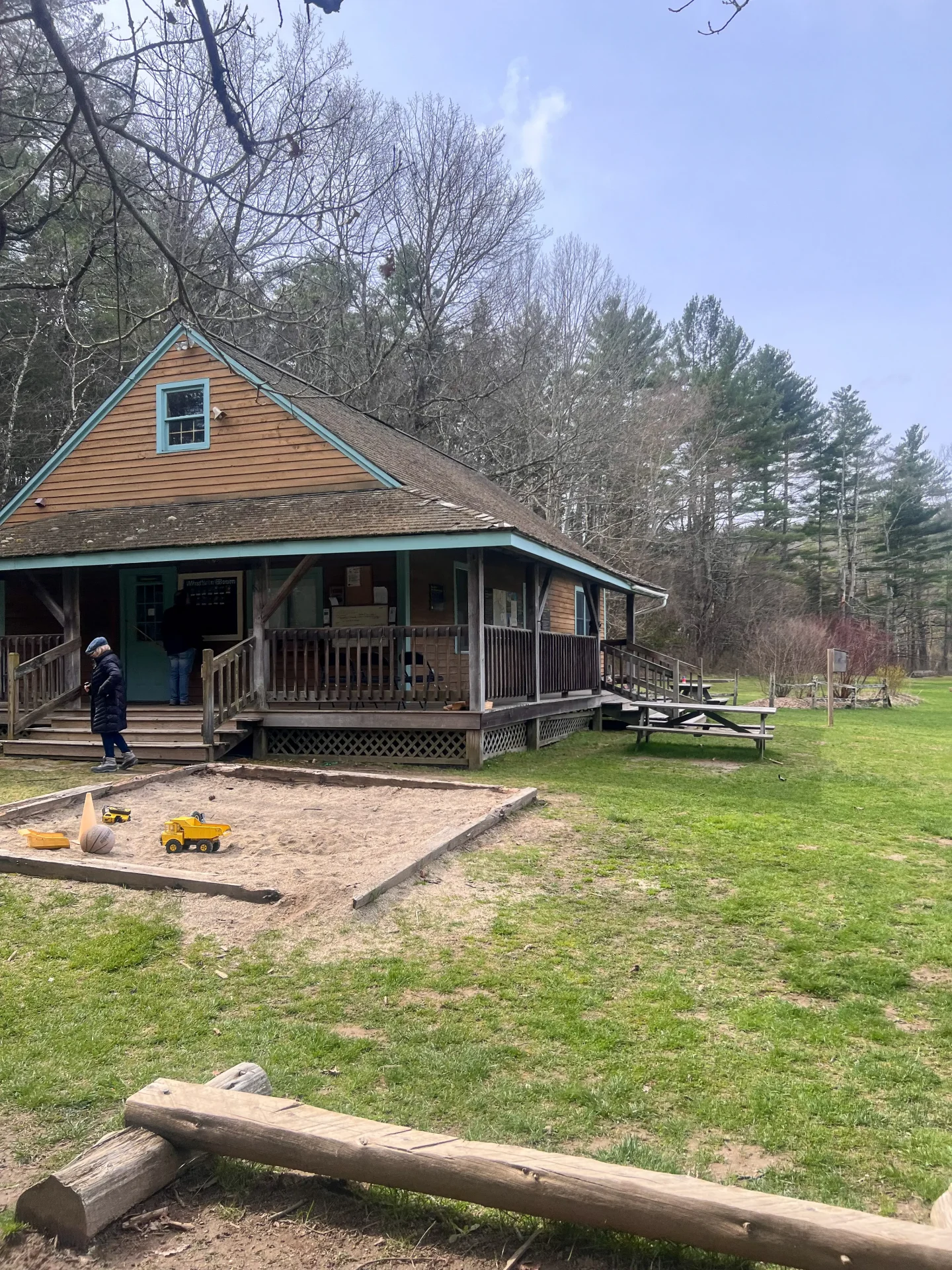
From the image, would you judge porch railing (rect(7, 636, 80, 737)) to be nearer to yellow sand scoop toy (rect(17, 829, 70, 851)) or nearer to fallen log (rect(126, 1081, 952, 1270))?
yellow sand scoop toy (rect(17, 829, 70, 851))

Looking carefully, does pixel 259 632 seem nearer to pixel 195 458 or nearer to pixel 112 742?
pixel 112 742

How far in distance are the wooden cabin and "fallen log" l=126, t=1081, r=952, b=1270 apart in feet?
29.2

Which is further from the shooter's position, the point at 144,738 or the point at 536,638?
the point at 536,638

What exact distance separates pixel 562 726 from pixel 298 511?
6.42 metres

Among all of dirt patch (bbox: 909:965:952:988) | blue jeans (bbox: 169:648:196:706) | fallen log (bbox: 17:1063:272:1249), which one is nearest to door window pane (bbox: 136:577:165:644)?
blue jeans (bbox: 169:648:196:706)

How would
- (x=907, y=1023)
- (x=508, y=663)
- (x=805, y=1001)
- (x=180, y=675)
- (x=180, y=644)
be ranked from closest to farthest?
(x=907, y=1023) → (x=805, y=1001) → (x=508, y=663) → (x=180, y=644) → (x=180, y=675)

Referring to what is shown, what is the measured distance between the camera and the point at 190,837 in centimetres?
661

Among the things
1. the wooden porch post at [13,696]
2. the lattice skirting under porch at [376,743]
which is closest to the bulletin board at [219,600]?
the lattice skirting under porch at [376,743]

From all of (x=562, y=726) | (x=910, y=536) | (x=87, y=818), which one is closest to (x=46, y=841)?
(x=87, y=818)

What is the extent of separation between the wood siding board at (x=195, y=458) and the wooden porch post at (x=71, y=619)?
220 cm

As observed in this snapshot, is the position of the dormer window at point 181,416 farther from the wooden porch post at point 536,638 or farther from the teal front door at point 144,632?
the wooden porch post at point 536,638

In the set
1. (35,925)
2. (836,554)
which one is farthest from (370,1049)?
(836,554)

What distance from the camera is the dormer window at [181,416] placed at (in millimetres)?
15516

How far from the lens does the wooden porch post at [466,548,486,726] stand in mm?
12055
